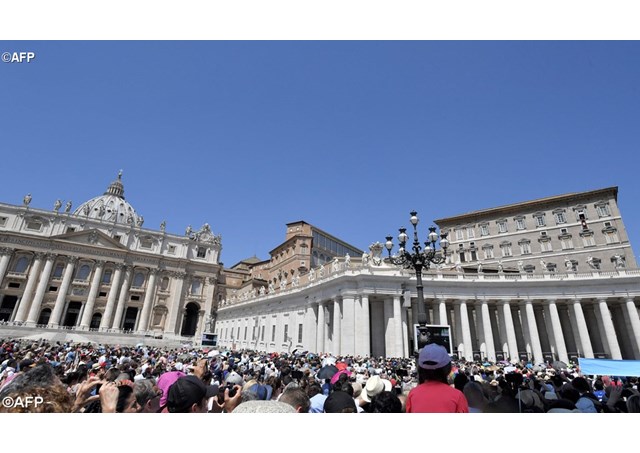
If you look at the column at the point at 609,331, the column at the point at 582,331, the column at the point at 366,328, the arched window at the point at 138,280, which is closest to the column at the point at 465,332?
the column at the point at 366,328

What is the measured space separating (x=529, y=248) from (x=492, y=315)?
40.1ft

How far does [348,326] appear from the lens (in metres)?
26.2

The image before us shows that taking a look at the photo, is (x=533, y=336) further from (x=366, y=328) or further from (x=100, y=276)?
(x=100, y=276)

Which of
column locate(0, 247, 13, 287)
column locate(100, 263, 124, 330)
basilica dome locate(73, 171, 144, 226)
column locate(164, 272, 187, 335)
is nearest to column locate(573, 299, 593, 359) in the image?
column locate(164, 272, 187, 335)

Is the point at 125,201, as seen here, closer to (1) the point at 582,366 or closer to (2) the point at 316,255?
(2) the point at 316,255

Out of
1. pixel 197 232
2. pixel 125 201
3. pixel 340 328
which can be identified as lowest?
pixel 340 328

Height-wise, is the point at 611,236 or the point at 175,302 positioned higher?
the point at 611,236

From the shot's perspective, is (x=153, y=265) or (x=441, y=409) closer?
(x=441, y=409)

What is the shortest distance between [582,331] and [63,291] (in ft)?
229

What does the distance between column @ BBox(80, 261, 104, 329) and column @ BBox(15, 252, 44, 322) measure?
7.56 m

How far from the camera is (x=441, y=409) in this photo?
104 inches

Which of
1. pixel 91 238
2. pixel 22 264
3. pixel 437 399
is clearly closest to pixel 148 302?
pixel 91 238
